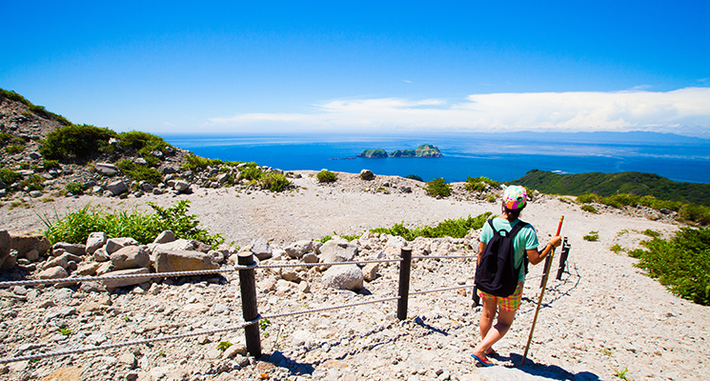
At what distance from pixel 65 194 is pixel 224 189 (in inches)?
293

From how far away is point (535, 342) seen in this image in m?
3.96

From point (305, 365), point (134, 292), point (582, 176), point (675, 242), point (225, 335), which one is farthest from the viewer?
point (582, 176)

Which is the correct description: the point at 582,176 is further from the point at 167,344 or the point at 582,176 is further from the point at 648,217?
the point at 167,344

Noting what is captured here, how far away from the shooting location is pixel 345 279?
533cm

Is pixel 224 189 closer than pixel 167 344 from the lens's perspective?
No

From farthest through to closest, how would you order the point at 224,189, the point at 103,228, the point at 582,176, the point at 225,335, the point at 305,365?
the point at 582,176, the point at 224,189, the point at 103,228, the point at 225,335, the point at 305,365

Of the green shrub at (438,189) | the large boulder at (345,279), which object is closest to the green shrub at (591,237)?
the green shrub at (438,189)

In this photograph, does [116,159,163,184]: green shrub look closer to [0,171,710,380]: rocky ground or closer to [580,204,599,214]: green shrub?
[0,171,710,380]: rocky ground

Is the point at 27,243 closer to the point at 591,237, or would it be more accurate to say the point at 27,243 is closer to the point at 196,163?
the point at 196,163

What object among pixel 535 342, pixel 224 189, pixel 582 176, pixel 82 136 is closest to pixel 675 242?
pixel 535 342

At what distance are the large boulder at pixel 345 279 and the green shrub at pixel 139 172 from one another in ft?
50.4

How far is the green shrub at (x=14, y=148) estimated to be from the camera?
17.2 metres

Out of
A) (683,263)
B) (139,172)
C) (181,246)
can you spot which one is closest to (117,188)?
(139,172)

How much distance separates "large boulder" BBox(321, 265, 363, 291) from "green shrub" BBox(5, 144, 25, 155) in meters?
23.7
